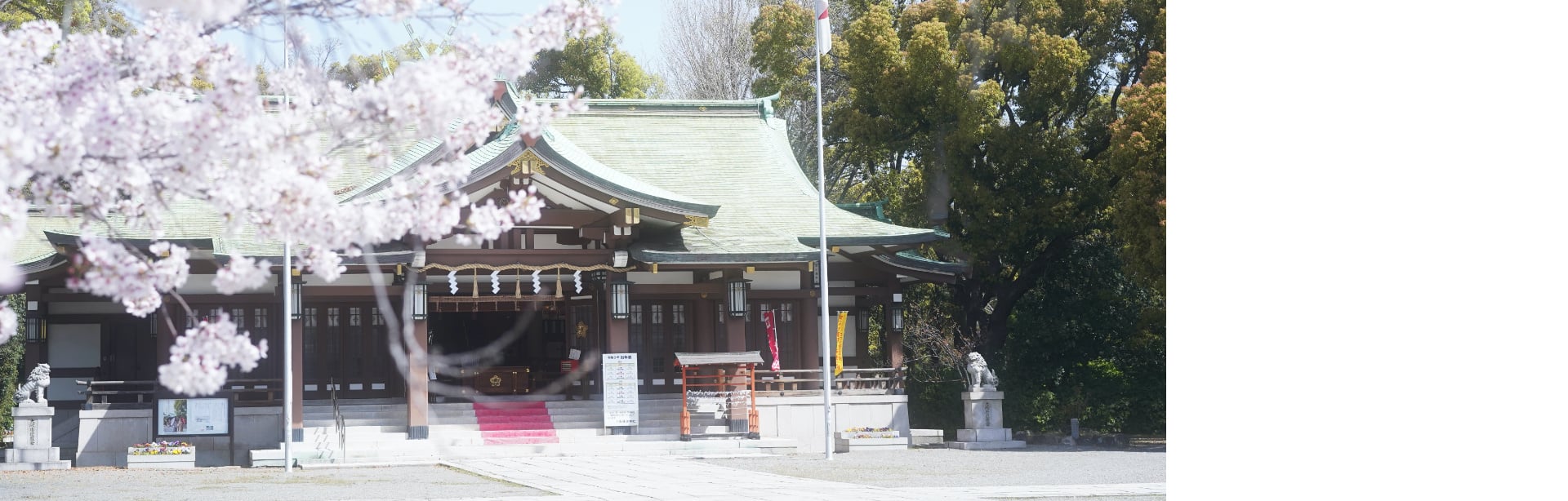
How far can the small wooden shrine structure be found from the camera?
9883 mm

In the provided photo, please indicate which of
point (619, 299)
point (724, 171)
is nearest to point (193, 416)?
point (619, 299)

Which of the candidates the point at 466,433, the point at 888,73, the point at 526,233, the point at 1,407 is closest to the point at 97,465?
the point at 1,407

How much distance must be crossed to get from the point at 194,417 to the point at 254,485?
1.77 m

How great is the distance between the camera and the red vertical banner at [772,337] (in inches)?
416

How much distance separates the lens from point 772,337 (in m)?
10.7

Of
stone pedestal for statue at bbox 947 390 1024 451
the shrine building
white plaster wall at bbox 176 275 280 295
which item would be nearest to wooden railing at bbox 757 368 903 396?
the shrine building

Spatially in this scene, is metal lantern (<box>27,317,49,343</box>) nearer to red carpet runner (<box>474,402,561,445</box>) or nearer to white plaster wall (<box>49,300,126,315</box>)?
white plaster wall (<box>49,300,126,315</box>)

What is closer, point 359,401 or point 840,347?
point 359,401

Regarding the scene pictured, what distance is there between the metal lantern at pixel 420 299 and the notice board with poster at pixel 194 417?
136 centimetres

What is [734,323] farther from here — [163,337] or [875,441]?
[163,337]

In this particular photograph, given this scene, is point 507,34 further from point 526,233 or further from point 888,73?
point 888,73

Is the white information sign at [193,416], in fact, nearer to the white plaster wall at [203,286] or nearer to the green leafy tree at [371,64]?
the white plaster wall at [203,286]

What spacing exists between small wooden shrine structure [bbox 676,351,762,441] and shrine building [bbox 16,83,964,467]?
0.7 inches

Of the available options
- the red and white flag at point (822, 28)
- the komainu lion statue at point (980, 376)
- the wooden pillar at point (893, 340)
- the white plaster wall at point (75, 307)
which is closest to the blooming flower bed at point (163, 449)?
the white plaster wall at point (75, 307)
